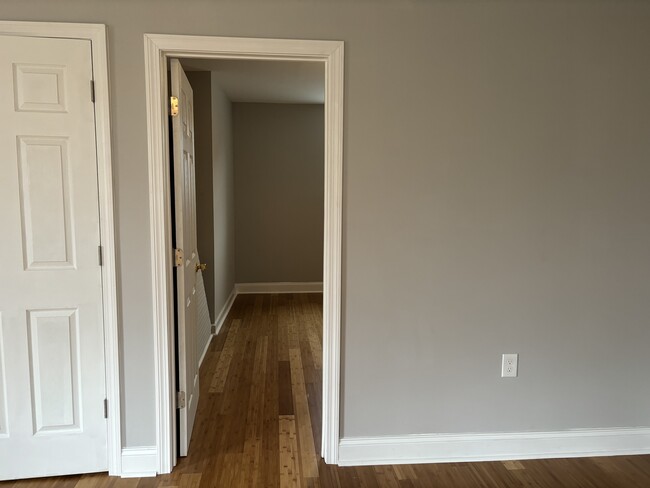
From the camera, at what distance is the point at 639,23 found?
229 centimetres

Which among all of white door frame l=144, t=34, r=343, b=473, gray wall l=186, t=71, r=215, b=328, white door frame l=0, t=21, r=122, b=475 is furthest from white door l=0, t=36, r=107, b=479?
gray wall l=186, t=71, r=215, b=328

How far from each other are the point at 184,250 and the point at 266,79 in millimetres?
2718

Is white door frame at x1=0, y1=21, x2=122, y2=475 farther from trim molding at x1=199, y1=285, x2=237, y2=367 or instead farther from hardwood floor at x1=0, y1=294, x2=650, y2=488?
trim molding at x1=199, y1=285, x2=237, y2=367

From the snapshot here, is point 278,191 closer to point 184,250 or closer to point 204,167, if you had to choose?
point 204,167

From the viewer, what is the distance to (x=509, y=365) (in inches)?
95.9

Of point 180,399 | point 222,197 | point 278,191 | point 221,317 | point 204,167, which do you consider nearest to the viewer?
point 180,399

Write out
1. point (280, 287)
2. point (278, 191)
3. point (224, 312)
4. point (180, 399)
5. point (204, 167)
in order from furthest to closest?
point (280, 287) < point (278, 191) < point (224, 312) < point (204, 167) < point (180, 399)

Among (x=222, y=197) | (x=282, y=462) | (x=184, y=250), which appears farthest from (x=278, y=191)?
(x=282, y=462)

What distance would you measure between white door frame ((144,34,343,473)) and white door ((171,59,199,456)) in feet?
0.23

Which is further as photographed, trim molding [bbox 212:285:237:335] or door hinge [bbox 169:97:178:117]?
trim molding [bbox 212:285:237:335]

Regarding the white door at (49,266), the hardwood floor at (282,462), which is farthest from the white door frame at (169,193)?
the white door at (49,266)

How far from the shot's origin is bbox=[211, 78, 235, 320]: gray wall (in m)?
4.50

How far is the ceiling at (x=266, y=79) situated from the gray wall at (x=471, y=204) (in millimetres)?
1466

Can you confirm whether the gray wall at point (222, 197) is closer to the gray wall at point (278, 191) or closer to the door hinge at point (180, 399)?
the gray wall at point (278, 191)
